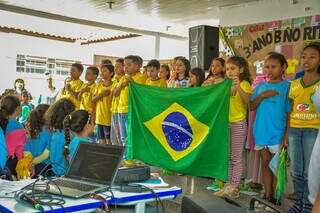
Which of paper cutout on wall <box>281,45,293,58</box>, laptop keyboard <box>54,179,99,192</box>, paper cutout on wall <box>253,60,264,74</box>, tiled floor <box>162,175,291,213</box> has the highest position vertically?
paper cutout on wall <box>281,45,293,58</box>

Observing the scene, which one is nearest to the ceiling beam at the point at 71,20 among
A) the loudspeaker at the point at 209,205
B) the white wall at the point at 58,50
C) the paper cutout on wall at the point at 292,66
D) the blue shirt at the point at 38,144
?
the white wall at the point at 58,50

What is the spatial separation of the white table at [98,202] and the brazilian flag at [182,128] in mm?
1795

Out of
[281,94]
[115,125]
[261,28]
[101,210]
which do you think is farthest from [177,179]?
[101,210]

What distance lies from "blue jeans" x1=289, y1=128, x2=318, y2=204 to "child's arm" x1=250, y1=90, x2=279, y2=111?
435mm

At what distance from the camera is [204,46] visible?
21.0ft

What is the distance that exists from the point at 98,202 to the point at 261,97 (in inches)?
94.5

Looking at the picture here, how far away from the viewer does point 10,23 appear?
1034 centimetres

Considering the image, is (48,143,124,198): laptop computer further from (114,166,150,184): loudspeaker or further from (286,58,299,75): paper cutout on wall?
(286,58,299,75): paper cutout on wall

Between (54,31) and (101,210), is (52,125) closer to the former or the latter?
(101,210)

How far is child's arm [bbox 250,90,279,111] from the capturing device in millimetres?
3713

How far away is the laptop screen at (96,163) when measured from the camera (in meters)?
2.01

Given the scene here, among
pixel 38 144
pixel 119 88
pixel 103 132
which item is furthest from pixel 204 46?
pixel 38 144

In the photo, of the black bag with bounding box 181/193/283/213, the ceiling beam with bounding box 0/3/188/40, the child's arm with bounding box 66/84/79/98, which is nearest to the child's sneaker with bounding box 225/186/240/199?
the black bag with bounding box 181/193/283/213

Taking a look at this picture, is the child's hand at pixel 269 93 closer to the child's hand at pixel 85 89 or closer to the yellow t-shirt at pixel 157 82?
the yellow t-shirt at pixel 157 82
